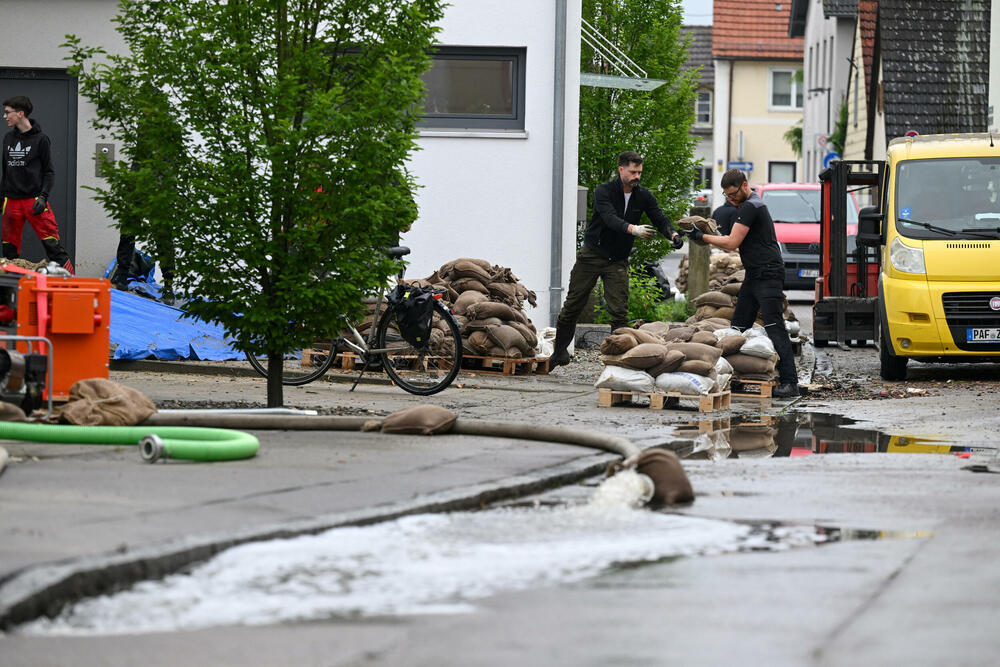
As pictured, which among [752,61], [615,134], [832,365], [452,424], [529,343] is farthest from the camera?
[752,61]

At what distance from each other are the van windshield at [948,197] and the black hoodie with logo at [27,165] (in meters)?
8.22

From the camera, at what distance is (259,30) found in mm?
10281

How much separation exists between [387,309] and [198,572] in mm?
7533

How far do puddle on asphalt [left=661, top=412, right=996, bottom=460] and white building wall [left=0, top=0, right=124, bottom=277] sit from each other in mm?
8180

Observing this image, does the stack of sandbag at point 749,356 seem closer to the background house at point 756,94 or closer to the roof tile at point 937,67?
the roof tile at point 937,67

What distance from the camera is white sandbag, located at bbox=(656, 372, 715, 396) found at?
1249 centimetres

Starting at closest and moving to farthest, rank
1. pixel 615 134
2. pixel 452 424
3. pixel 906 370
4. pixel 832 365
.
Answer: pixel 452 424, pixel 906 370, pixel 832 365, pixel 615 134

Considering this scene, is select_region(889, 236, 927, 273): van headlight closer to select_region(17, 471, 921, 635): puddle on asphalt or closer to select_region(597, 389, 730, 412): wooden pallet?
select_region(597, 389, 730, 412): wooden pallet

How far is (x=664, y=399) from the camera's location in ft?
41.2

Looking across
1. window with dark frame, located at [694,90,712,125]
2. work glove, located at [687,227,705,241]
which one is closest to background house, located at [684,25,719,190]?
window with dark frame, located at [694,90,712,125]

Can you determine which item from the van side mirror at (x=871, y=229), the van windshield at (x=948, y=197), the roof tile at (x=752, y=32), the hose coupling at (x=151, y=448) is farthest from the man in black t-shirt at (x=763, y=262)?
the roof tile at (x=752, y=32)

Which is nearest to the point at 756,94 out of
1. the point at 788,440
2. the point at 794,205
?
the point at 794,205

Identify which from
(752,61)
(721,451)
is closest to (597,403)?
(721,451)

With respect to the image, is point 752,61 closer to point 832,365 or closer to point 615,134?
point 615,134
